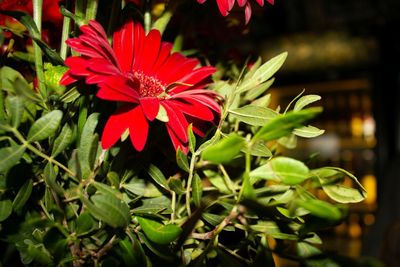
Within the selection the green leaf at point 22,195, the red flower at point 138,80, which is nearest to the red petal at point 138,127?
the red flower at point 138,80

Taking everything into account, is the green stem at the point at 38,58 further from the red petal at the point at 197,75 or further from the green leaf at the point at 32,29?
the red petal at the point at 197,75

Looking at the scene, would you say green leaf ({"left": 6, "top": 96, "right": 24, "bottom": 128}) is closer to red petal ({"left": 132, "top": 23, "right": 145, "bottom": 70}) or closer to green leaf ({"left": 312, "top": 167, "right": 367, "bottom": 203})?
red petal ({"left": 132, "top": 23, "right": 145, "bottom": 70})

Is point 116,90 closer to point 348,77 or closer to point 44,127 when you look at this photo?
point 44,127

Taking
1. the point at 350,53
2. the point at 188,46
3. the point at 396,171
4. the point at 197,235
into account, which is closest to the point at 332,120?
the point at 350,53

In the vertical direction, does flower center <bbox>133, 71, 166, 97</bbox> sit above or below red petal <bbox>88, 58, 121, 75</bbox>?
below

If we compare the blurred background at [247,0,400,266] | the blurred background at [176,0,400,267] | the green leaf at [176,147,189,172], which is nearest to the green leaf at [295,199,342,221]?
the green leaf at [176,147,189,172]

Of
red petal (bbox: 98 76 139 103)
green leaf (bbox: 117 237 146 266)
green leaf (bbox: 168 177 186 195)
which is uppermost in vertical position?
red petal (bbox: 98 76 139 103)
